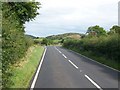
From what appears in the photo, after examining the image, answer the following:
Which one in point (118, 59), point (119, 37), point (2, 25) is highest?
point (2, 25)

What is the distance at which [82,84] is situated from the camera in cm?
1509

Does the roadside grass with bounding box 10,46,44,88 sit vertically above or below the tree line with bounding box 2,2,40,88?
below

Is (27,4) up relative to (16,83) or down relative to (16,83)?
up

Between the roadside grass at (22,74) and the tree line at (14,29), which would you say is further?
the roadside grass at (22,74)

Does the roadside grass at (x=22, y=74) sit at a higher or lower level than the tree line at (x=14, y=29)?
lower

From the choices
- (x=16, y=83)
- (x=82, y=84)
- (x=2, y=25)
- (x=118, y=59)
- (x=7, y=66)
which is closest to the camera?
(x=7, y=66)

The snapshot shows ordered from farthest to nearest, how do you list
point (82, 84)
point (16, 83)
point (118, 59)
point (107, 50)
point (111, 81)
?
point (107, 50)
point (118, 59)
point (111, 81)
point (82, 84)
point (16, 83)

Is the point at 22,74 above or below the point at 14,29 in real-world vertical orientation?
below

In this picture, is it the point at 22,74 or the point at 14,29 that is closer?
the point at 14,29

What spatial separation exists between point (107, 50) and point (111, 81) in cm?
1601

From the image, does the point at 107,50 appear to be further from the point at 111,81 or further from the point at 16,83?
the point at 16,83

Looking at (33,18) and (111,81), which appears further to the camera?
(33,18)

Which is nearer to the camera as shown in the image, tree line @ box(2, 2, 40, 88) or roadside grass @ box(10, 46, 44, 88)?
tree line @ box(2, 2, 40, 88)

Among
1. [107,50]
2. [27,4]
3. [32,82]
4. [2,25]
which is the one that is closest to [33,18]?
[27,4]
